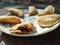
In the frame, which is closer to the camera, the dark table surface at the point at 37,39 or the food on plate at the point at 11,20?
the dark table surface at the point at 37,39

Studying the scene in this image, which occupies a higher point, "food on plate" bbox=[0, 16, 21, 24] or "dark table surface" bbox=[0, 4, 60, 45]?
"food on plate" bbox=[0, 16, 21, 24]

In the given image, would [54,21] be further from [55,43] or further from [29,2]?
[29,2]

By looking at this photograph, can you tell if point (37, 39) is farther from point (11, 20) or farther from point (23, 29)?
point (11, 20)

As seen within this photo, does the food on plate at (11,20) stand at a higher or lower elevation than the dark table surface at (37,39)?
higher

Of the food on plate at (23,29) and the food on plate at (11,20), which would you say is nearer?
the food on plate at (23,29)

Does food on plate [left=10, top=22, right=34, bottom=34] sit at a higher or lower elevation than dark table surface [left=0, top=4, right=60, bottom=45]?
higher

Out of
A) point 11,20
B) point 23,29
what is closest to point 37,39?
point 23,29

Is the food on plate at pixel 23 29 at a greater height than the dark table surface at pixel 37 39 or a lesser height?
greater

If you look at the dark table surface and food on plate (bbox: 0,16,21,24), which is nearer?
the dark table surface

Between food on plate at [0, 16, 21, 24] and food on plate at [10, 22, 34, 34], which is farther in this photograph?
food on plate at [0, 16, 21, 24]

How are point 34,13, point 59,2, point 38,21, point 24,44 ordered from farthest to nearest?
point 59,2 → point 34,13 → point 38,21 → point 24,44

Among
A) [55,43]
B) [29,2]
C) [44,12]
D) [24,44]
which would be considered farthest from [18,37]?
[29,2]
